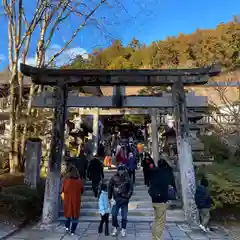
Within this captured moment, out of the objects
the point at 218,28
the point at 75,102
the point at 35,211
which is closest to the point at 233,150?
the point at 75,102

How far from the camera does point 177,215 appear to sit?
30.9 ft

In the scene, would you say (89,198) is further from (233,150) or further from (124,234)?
(233,150)

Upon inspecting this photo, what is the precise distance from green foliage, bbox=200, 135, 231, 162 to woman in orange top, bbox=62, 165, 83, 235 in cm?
836

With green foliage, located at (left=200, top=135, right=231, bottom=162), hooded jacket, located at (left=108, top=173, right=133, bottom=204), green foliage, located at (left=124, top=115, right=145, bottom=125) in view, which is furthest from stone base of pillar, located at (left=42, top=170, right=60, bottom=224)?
green foliage, located at (left=124, top=115, right=145, bottom=125)

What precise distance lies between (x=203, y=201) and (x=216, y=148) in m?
7.21

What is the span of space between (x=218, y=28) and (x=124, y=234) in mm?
46301

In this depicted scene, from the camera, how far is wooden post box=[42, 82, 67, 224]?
8.59 metres

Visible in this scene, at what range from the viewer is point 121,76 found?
9664 mm

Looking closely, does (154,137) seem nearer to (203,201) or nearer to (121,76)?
(121,76)

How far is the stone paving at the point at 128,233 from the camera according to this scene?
23.1 ft

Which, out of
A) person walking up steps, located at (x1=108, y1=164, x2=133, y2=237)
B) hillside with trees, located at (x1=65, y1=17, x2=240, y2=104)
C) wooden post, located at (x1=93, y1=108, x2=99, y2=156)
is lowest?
person walking up steps, located at (x1=108, y1=164, x2=133, y2=237)

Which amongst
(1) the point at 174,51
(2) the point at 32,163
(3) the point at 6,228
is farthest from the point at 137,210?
(1) the point at 174,51

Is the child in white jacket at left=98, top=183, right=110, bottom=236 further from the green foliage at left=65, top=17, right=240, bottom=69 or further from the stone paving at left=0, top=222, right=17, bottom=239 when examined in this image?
the green foliage at left=65, top=17, right=240, bottom=69

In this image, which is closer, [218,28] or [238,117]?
[238,117]
